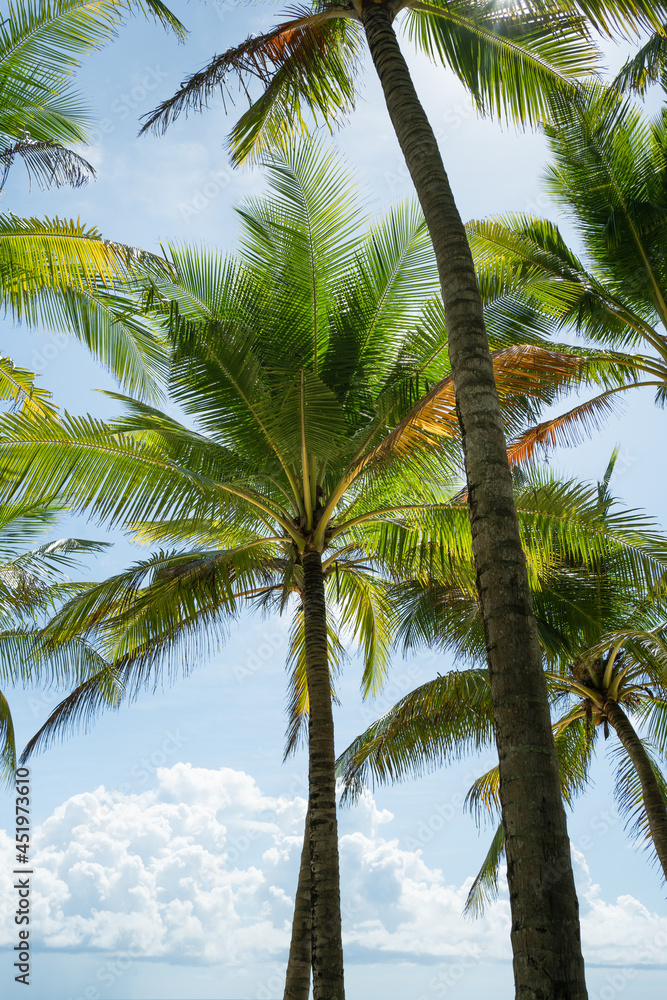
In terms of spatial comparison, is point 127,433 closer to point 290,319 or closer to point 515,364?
point 290,319

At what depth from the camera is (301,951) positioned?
32.0 feet

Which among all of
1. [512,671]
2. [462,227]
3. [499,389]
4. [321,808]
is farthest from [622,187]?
[512,671]

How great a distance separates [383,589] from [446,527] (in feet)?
12.5

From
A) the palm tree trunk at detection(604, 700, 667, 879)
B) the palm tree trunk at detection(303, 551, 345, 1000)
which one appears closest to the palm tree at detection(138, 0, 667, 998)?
the palm tree trunk at detection(303, 551, 345, 1000)

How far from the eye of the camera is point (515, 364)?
637cm

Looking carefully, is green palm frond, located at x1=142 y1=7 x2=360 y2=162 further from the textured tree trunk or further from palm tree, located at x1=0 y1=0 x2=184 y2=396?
the textured tree trunk

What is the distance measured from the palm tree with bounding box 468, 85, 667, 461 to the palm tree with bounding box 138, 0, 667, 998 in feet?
10.2

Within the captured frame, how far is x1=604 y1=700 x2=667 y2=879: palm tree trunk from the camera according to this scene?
10969mm

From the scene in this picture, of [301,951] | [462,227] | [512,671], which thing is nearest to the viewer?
[512,671]

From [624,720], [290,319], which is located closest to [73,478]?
[290,319]

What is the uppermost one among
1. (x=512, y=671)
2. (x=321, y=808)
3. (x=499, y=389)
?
(x=499, y=389)

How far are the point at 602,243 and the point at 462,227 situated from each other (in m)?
7.39

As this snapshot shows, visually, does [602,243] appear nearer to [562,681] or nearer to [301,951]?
[562,681]

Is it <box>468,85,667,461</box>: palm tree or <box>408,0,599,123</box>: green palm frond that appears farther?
<box>468,85,667,461</box>: palm tree
